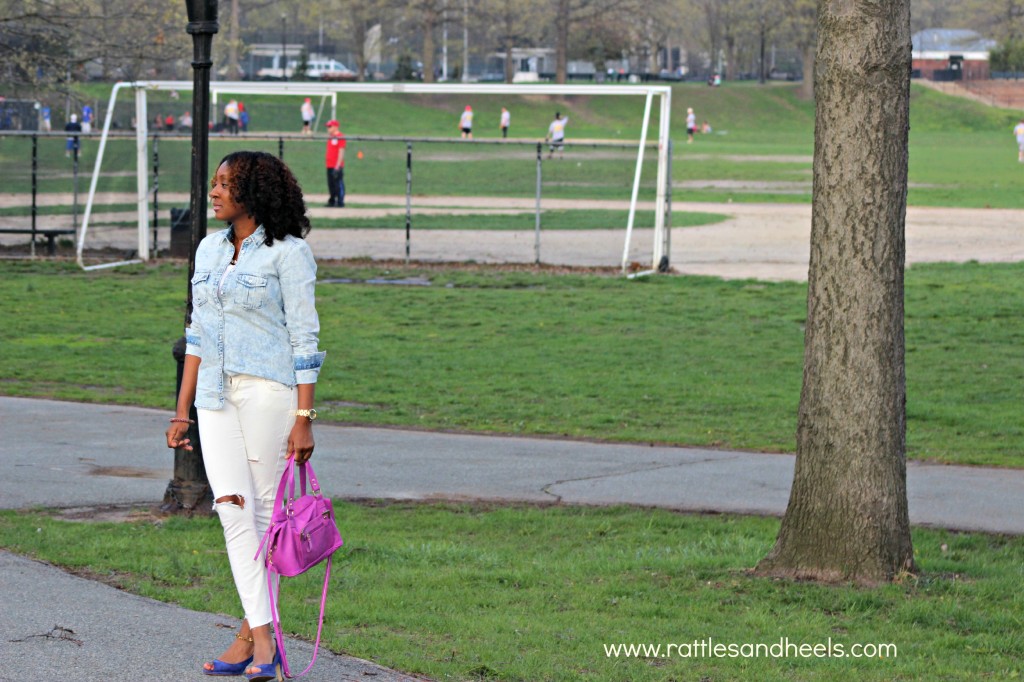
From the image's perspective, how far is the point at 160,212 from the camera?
2531 cm

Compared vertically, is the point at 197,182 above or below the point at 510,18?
below

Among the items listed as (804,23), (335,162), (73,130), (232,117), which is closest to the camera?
(335,162)

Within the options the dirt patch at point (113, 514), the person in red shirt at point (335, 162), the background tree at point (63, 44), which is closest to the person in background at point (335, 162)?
the person in red shirt at point (335, 162)

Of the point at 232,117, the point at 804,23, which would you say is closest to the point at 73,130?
the point at 232,117

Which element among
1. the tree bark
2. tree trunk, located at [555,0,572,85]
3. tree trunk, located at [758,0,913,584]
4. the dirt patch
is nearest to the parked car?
the tree bark

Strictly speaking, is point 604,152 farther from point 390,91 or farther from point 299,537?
point 299,537

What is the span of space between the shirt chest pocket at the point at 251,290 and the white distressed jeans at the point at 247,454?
0.85 feet

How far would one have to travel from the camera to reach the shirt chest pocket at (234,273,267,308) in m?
4.77

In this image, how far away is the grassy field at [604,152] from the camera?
23.6 meters

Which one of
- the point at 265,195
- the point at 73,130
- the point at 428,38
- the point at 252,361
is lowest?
the point at 252,361

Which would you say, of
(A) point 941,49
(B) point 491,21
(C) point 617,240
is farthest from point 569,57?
(C) point 617,240

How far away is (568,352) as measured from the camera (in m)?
14.3

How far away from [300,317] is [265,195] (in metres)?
0.46

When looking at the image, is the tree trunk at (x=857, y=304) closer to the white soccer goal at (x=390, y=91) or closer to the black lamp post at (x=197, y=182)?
the black lamp post at (x=197, y=182)
